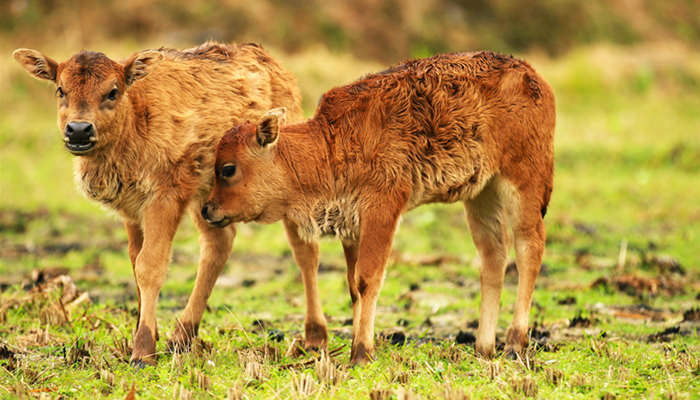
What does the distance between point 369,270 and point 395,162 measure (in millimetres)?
867

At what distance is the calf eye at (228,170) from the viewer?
6664 mm

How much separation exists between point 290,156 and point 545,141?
2.12 m

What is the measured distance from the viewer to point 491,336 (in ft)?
23.2

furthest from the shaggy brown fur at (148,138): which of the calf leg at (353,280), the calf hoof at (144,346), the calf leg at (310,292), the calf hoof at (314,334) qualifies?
the calf leg at (353,280)

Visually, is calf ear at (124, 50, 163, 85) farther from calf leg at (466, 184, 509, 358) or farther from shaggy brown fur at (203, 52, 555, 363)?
calf leg at (466, 184, 509, 358)

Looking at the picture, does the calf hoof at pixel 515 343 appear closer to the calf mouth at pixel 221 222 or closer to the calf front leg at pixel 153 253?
the calf mouth at pixel 221 222

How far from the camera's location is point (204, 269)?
7684 mm

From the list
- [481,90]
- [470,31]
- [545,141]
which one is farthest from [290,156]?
[470,31]

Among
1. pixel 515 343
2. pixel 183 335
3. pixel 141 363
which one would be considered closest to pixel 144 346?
pixel 141 363

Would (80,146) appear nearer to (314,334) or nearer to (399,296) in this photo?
(314,334)

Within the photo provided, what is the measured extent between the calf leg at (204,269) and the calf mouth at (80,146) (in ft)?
3.81

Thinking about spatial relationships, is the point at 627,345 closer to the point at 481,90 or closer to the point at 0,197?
the point at 481,90

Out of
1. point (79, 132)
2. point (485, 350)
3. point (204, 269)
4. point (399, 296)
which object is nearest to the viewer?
point (79, 132)

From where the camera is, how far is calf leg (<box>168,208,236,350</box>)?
746 centimetres
